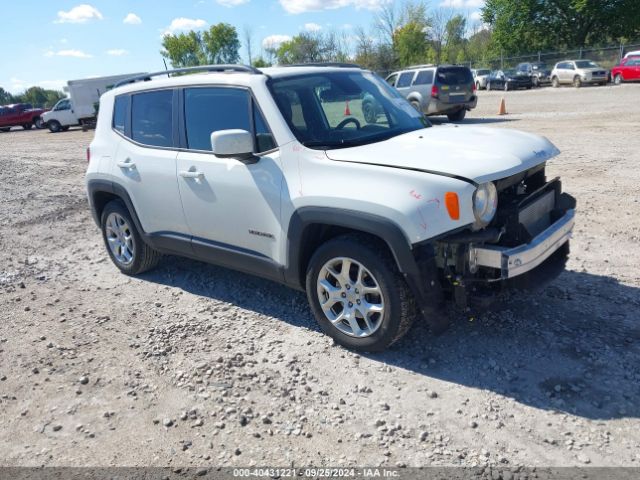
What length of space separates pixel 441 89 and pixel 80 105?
20.8m

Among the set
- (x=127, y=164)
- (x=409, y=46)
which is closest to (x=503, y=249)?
(x=127, y=164)

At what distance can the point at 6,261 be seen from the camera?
670cm

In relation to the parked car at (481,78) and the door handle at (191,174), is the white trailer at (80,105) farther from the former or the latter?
the door handle at (191,174)

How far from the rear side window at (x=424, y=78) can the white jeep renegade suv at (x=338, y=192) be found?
13.9 meters

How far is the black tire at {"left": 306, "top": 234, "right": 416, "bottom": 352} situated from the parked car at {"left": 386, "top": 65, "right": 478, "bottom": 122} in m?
14.9

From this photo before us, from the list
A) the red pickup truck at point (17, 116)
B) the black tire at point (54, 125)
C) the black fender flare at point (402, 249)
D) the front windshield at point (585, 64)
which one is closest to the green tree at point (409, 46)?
the front windshield at point (585, 64)

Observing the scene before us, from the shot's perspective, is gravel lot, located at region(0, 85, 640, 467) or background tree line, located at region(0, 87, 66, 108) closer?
gravel lot, located at region(0, 85, 640, 467)

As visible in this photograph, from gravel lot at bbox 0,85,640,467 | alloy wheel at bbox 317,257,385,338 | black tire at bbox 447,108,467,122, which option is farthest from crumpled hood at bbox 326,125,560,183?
black tire at bbox 447,108,467,122

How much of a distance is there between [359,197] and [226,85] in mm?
1613

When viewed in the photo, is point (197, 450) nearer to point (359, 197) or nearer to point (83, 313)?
point (359, 197)

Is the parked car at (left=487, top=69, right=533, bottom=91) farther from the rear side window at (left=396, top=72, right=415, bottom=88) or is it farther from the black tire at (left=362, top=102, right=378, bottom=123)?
the black tire at (left=362, top=102, right=378, bottom=123)

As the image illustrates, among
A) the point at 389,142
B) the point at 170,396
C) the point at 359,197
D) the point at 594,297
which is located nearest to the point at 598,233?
the point at 594,297

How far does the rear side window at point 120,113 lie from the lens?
17.6 feet

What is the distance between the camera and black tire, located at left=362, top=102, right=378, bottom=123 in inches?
176
